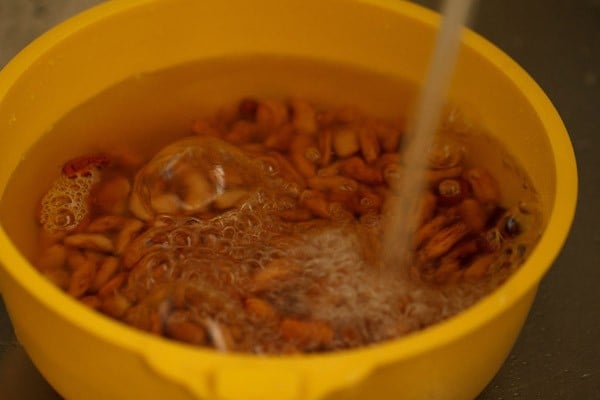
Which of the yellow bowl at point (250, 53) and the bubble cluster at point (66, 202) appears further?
the bubble cluster at point (66, 202)

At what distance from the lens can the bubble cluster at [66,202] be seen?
0.53 metres

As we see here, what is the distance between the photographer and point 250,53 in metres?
0.62

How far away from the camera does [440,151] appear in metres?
0.58

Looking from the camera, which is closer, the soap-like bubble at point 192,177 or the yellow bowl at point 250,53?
the yellow bowl at point 250,53

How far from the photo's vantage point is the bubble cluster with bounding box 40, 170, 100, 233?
1.75 feet

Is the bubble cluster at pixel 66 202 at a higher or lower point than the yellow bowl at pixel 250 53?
lower

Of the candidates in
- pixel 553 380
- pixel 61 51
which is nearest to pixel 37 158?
pixel 61 51

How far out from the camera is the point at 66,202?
1.79ft

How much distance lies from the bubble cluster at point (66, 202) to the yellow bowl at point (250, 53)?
3cm

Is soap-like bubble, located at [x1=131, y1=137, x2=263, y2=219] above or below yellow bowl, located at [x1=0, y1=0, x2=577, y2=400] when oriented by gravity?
below

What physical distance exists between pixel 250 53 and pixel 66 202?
163 millimetres

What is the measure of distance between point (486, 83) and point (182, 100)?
0.66 feet

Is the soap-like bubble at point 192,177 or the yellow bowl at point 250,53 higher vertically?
the yellow bowl at point 250,53

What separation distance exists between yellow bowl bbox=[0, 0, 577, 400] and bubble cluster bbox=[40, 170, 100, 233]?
0.10 ft
